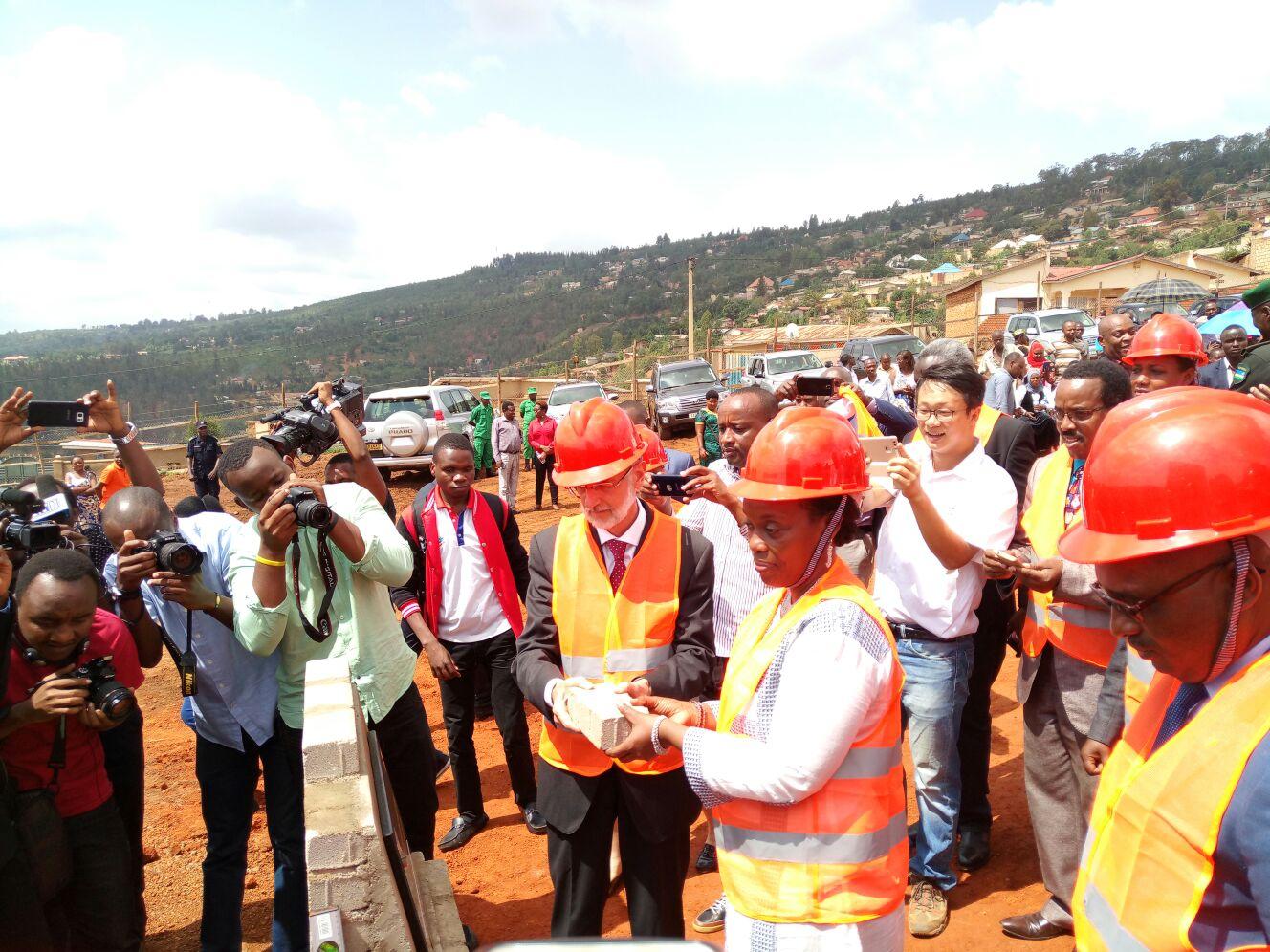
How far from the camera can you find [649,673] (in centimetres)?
266

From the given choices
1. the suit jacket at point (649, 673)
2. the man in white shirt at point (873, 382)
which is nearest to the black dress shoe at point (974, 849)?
the suit jacket at point (649, 673)

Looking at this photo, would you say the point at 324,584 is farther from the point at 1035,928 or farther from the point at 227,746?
the point at 1035,928

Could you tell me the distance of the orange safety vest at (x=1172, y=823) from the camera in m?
1.17

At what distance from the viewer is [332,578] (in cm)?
324

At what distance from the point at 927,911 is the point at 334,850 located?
2637 mm

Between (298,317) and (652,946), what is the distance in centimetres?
12244

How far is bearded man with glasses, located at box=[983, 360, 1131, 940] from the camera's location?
10.0ft

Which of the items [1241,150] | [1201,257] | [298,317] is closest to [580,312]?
[298,317]

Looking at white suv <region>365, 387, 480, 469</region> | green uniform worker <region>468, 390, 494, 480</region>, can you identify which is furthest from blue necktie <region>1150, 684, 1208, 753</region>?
white suv <region>365, 387, 480, 469</region>

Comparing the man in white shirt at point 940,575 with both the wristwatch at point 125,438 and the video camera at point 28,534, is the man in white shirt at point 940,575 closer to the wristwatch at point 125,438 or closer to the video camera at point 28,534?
the video camera at point 28,534

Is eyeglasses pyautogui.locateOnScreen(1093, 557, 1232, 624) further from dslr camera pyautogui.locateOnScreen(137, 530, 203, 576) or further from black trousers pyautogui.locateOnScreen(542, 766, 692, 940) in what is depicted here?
dslr camera pyautogui.locateOnScreen(137, 530, 203, 576)

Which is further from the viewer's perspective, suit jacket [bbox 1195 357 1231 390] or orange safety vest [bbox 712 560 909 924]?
suit jacket [bbox 1195 357 1231 390]

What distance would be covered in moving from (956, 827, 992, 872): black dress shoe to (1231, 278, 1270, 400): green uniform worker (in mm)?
2766

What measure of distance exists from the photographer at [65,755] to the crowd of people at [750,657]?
0.04 ft
